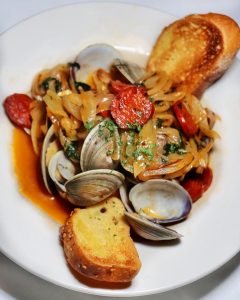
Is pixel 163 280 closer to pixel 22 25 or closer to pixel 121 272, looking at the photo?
pixel 121 272

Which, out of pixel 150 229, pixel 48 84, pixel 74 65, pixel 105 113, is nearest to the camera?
pixel 150 229

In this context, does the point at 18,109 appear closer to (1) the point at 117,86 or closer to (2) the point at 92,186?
(1) the point at 117,86

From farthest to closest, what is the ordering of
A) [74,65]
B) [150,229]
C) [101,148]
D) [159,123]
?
[74,65] → [159,123] → [101,148] → [150,229]

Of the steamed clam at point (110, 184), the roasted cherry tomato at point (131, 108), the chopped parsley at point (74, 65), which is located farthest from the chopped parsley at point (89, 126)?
the chopped parsley at point (74, 65)

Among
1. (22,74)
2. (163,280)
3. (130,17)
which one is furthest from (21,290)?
(130,17)

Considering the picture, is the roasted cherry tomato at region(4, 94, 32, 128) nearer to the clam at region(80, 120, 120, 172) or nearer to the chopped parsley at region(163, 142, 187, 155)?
the clam at region(80, 120, 120, 172)

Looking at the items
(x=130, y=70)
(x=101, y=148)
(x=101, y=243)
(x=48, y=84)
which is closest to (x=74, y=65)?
(x=48, y=84)
